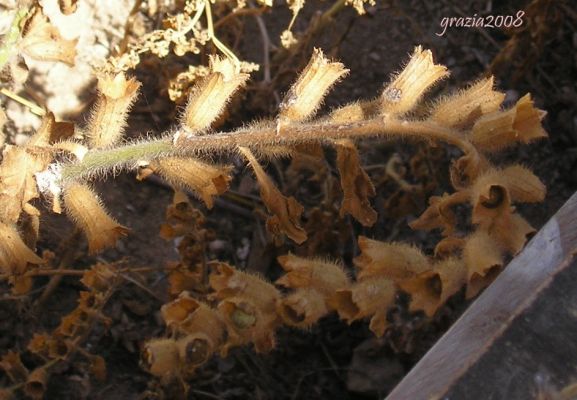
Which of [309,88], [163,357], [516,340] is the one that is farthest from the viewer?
[163,357]

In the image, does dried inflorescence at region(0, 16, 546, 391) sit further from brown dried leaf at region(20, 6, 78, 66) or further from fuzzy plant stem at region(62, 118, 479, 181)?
brown dried leaf at region(20, 6, 78, 66)

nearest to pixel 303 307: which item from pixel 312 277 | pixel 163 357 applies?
pixel 312 277

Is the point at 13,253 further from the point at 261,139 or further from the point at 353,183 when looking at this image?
the point at 353,183

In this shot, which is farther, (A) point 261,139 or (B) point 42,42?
(B) point 42,42

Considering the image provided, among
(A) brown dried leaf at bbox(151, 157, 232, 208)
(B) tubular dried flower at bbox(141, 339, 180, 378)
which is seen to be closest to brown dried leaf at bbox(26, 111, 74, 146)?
(A) brown dried leaf at bbox(151, 157, 232, 208)

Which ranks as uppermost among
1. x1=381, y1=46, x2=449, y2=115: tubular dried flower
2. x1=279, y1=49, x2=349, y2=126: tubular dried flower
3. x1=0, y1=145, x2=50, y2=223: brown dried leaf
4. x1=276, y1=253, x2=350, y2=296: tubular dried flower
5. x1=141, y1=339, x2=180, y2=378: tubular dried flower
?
x1=381, y1=46, x2=449, y2=115: tubular dried flower
